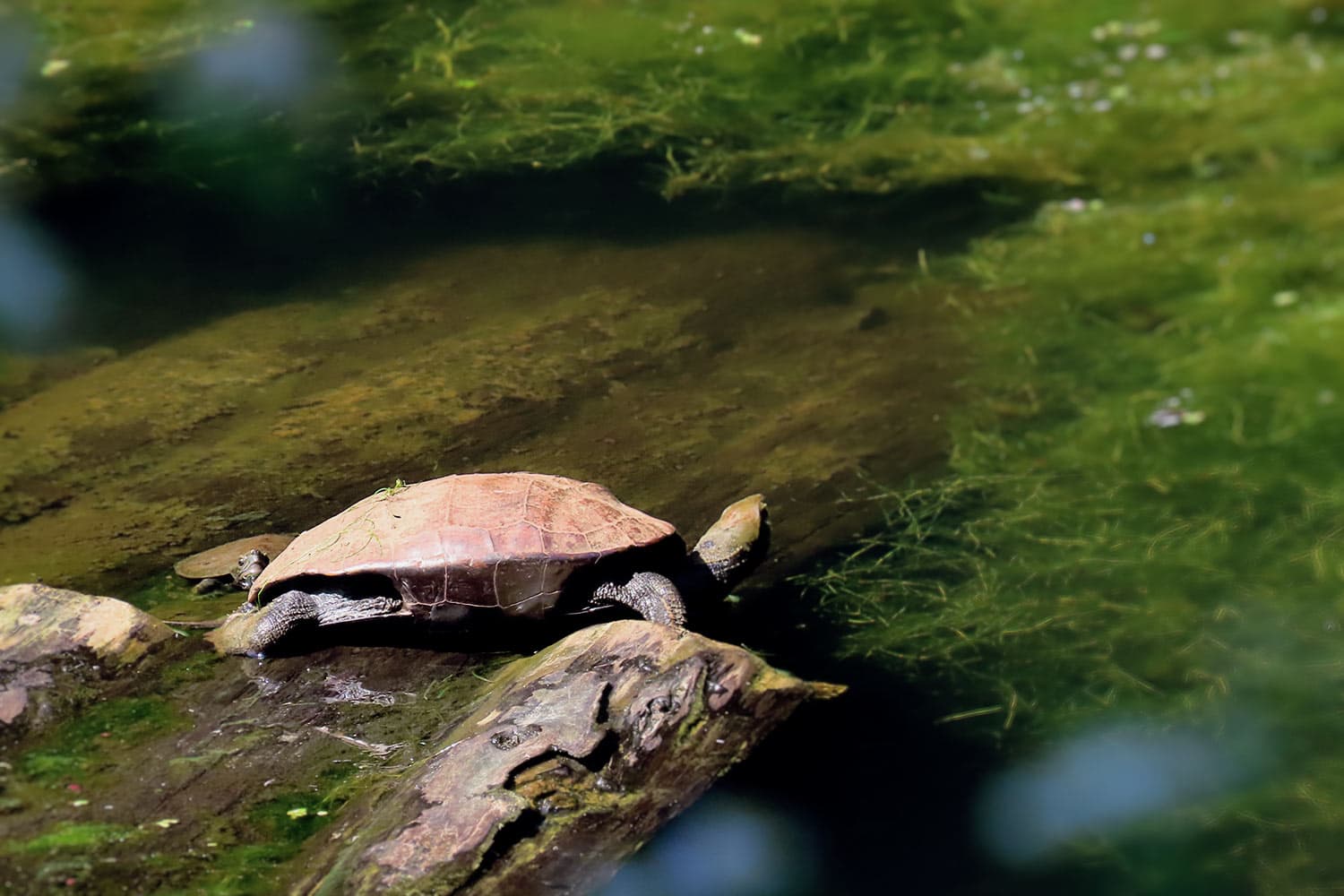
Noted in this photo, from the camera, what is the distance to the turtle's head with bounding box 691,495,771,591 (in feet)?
14.4

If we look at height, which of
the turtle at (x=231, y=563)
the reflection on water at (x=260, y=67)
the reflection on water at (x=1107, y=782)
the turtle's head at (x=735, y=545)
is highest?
the reflection on water at (x=260, y=67)

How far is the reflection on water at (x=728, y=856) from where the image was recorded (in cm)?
344

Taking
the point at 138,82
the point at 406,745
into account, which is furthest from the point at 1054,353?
the point at 138,82

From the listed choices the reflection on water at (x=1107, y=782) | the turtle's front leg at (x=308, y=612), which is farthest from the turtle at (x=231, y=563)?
the reflection on water at (x=1107, y=782)

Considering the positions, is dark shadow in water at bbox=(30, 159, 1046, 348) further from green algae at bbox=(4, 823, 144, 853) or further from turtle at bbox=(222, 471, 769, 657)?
green algae at bbox=(4, 823, 144, 853)

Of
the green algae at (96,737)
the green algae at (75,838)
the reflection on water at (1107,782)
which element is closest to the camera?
the green algae at (75,838)

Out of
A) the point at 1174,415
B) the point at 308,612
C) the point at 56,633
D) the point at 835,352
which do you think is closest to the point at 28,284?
the point at 56,633

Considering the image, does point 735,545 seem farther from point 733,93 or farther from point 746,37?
point 746,37

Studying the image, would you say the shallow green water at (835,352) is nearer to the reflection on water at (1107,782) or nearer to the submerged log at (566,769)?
the reflection on water at (1107,782)

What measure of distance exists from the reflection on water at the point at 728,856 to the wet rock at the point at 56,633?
165cm

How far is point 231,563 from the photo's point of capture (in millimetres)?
4254

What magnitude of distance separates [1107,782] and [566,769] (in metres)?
1.84

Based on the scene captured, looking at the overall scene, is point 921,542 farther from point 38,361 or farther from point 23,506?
point 38,361

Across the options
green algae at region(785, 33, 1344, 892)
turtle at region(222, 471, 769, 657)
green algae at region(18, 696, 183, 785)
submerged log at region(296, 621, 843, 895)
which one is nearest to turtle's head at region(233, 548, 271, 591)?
turtle at region(222, 471, 769, 657)
